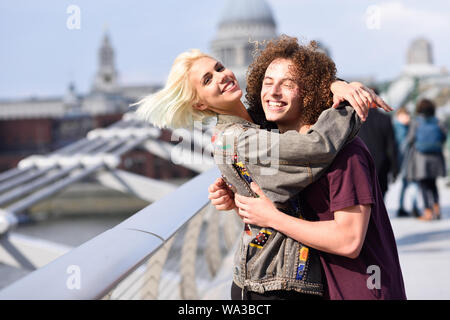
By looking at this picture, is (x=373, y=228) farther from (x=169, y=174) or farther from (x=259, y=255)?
(x=169, y=174)

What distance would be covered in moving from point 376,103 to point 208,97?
0.32 metres

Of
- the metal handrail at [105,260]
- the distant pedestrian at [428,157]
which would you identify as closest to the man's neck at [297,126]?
the metal handrail at [105,260]

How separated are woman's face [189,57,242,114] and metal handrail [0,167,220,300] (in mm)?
239

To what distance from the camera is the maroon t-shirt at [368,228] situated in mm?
885

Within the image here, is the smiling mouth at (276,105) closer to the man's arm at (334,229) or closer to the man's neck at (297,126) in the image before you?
the man's neck at (297,126)

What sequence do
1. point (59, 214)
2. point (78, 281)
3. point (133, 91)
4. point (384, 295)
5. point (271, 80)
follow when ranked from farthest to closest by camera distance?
point (133, 91)
point (59, 214)
point (271, 80)
point (384, 295)
point (78, 281)

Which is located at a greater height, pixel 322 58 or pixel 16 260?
pixel 322 58

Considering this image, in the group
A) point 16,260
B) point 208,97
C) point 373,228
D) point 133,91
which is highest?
point 208,97

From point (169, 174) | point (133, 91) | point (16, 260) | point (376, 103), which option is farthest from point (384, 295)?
point (133, 91)

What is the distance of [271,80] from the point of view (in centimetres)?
102

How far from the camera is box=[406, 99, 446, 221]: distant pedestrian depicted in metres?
4.18

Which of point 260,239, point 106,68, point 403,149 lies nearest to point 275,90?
point 260,239

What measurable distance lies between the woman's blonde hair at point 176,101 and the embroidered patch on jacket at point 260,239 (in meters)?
0.28

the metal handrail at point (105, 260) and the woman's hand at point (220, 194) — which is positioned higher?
the woman's hand at point (220, 194)
